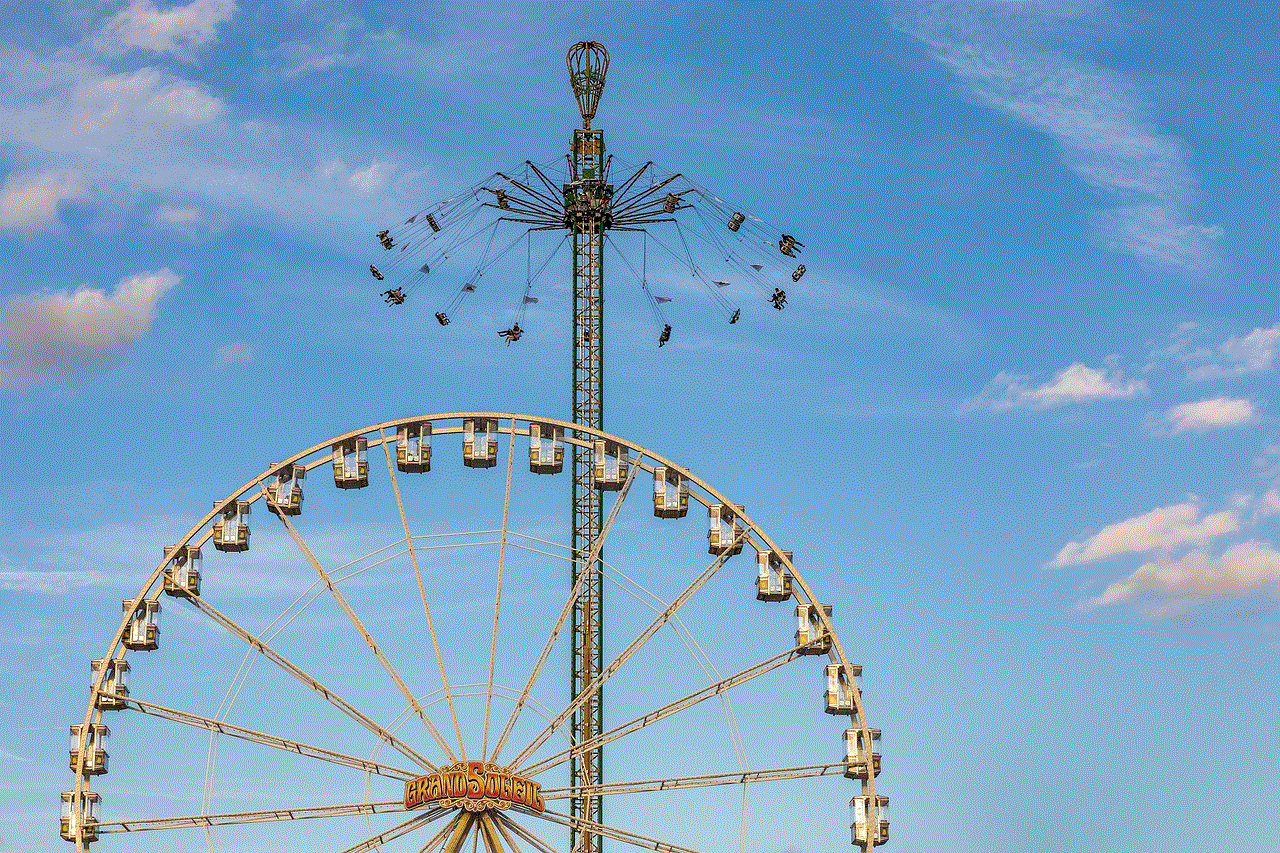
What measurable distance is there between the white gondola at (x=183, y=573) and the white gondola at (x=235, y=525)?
0.80 metres

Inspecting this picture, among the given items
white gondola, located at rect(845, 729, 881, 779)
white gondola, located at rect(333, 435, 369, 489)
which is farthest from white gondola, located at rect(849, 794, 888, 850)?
white gondola, located at rect(333, 435, 369, 489)

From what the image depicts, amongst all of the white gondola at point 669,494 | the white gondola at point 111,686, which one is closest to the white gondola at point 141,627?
the white gondola at point 111,686

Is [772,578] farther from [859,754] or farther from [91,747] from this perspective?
[91,747]

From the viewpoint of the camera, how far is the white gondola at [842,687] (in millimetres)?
65875

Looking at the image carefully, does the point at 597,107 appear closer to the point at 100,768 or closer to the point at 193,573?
the point at 193,573

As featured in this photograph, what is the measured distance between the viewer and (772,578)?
221 ft

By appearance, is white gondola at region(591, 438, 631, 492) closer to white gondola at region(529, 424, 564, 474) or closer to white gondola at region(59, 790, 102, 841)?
white gondola at region(529, 424, 564, 474)

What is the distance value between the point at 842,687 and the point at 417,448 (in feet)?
45.3

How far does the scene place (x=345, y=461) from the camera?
67312mm

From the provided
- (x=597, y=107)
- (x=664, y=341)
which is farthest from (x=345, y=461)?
(x=597, y=107)

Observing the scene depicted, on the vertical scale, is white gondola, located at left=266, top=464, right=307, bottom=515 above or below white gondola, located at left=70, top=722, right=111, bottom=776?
above

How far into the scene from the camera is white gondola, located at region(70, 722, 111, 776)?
64.8 metres

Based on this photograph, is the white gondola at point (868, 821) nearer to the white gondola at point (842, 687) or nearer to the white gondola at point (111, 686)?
the white gondola at point (842, 687)

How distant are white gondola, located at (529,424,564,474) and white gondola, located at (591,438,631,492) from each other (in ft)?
3.72
